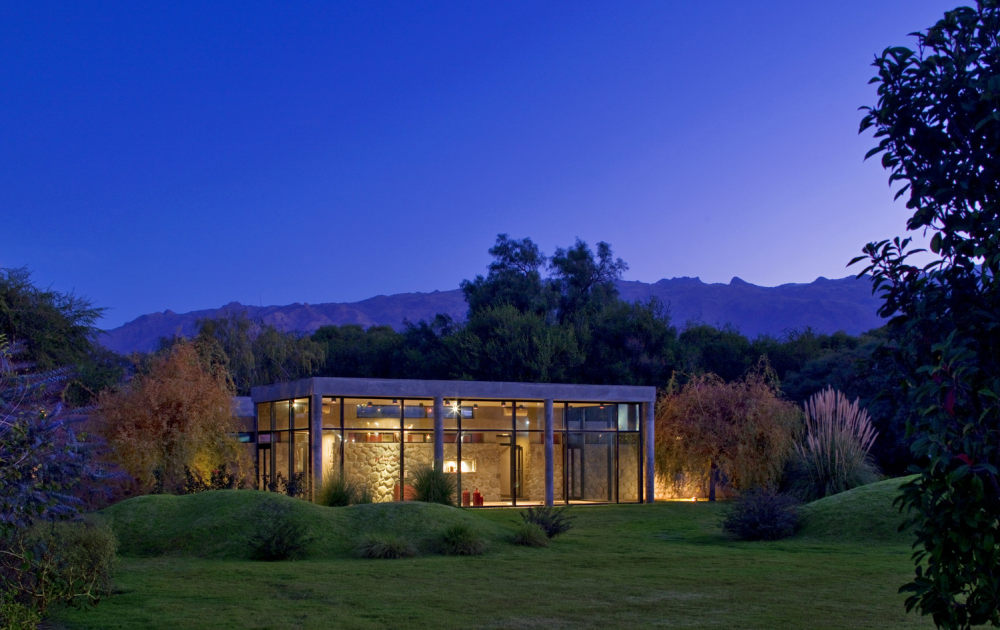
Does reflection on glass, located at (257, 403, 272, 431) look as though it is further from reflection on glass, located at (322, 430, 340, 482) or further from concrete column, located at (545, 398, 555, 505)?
concrete column, located at (545, 398, 555, 505)

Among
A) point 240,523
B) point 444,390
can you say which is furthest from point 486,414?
point 240,523

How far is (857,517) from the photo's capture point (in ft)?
59.9

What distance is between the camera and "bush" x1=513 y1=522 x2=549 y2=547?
1650 cm

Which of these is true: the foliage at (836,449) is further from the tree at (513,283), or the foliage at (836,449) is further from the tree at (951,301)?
the tree at (513,283)

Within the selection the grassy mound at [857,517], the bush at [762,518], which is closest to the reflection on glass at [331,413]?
the bush at [762,518]

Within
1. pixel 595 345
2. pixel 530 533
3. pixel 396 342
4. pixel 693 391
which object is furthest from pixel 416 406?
pixel 396 342

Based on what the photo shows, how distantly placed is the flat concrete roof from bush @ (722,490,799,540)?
1090cm

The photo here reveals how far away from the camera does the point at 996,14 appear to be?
4516mm

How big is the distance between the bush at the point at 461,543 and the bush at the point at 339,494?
16.7ft

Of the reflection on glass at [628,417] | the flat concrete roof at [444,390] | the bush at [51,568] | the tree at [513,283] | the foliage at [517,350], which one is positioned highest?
the tree at [513,283]

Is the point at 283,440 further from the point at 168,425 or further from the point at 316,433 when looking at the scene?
the point at 168,425

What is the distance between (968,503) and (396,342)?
51164 millimetres

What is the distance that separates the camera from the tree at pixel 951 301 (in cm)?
410

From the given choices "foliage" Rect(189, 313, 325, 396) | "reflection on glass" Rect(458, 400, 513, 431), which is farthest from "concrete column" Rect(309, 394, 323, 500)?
"foliage" Rect(189, 313, 325, 396)
